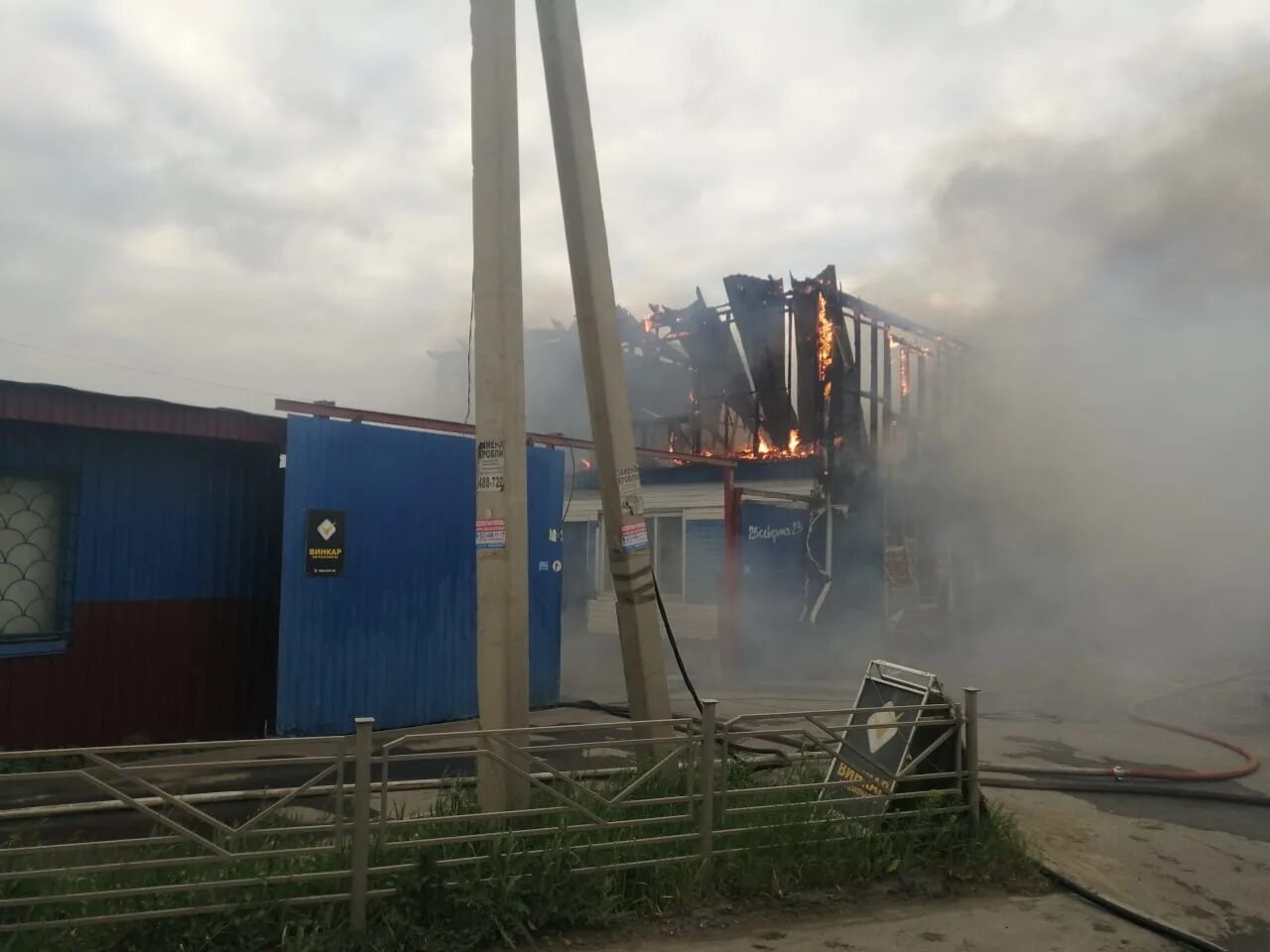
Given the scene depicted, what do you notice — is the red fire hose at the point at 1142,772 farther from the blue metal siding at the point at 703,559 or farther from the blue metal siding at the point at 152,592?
the blue metal siding at the point at 703,559

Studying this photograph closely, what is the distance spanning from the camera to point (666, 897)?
4.56 metres

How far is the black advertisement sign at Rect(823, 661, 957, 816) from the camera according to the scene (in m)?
5.41

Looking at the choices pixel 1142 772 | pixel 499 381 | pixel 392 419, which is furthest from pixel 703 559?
pixel 499 381

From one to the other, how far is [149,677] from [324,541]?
185 centimetres

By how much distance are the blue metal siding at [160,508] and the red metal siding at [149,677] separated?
0.64ft

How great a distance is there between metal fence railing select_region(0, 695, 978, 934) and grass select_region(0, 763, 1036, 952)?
0.02 m

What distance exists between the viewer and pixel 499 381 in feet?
18.1

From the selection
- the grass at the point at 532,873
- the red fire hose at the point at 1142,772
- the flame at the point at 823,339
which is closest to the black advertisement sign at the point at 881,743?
the grass at the point at 532,873

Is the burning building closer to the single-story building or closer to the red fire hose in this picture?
the single-story building

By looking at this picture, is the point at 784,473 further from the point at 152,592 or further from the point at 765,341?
the point at 152,592

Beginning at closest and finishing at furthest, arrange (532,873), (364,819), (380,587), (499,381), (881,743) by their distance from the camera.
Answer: (364,819) → (532,873) → (499,381) → (881,743) → (380,587)

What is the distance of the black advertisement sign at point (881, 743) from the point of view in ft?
17.7

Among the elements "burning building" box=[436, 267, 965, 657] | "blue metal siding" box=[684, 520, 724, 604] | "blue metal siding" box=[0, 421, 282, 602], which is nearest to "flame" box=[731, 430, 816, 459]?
"burning building" box=[436, 267, 965, 657]

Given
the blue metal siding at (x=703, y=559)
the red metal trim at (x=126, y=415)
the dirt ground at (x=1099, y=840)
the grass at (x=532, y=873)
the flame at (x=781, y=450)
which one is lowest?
the dirt ground at (x=1099, y=840)
